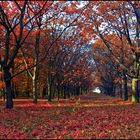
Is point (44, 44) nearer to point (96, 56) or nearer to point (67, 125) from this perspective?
point (67, 125)

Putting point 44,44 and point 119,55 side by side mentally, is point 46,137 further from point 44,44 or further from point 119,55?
point 119,55

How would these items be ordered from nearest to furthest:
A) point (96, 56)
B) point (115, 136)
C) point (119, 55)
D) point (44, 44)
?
point (115, 136) < point (44, 44) < point (119, 55) < point (96, 56)

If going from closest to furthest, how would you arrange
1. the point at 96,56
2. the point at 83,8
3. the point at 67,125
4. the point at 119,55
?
1. the point at 67,125
2. the point at 83,8
3. the point at 119,55
4. the point at 96,56

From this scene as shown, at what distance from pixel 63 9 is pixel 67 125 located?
58.9 ft

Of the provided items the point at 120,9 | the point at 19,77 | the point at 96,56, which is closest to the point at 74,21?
the point at 120,9

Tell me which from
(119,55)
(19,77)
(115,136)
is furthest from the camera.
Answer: (19,77)

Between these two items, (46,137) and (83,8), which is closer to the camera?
(46,137)

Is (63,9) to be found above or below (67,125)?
above

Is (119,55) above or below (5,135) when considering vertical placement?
above

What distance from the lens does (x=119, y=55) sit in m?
46.6

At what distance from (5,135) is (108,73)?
71.0m

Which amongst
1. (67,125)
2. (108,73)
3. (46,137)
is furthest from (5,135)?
(108,73)

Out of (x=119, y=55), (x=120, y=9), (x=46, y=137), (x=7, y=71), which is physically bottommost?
(x=46, y=137)

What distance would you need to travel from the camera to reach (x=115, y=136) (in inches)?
441
